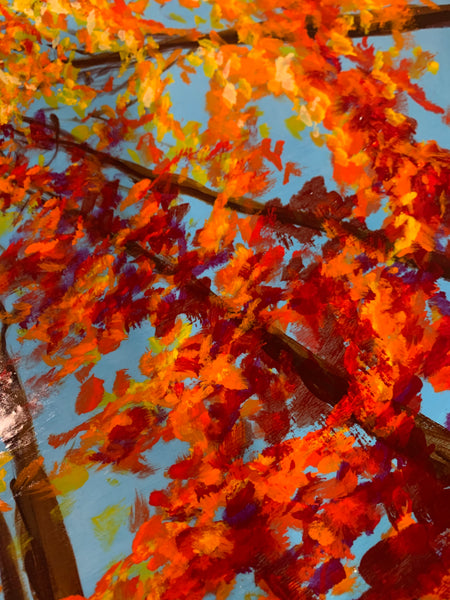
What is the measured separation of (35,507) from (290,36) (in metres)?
1.09

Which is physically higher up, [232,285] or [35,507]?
[232,285]

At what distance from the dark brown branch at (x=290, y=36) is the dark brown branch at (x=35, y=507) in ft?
2.37

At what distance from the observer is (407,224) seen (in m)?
0.93

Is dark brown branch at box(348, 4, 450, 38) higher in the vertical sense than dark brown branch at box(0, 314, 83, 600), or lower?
higher

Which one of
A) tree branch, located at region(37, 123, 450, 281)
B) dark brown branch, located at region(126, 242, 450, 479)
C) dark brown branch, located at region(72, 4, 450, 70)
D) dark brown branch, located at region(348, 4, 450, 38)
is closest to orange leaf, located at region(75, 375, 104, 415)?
dark brown branch, located at region(126, 242, 450, 479)

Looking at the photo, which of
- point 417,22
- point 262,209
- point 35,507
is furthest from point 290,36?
point 35,507

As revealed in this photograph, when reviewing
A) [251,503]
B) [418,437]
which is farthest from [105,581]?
[418,437]

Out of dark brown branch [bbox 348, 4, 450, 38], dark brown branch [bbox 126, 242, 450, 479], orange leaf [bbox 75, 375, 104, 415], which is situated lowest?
dark brown branch [bbox 126, 242, 450, 479]

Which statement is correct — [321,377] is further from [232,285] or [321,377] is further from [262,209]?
[262,209]

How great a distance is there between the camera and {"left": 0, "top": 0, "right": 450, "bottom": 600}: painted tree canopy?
0.85 metres

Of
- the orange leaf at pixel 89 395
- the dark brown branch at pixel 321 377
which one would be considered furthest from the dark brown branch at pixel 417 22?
the orange leaf at pixel 89 395

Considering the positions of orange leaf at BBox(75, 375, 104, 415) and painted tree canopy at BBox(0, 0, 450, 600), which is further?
orange leaf at BBox(75, 375, 104, 415)

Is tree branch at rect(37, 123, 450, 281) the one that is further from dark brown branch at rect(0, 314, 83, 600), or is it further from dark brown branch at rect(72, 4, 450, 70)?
dark brown branch at rect(0, 314, 83, 600)

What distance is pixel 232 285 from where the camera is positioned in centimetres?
100
